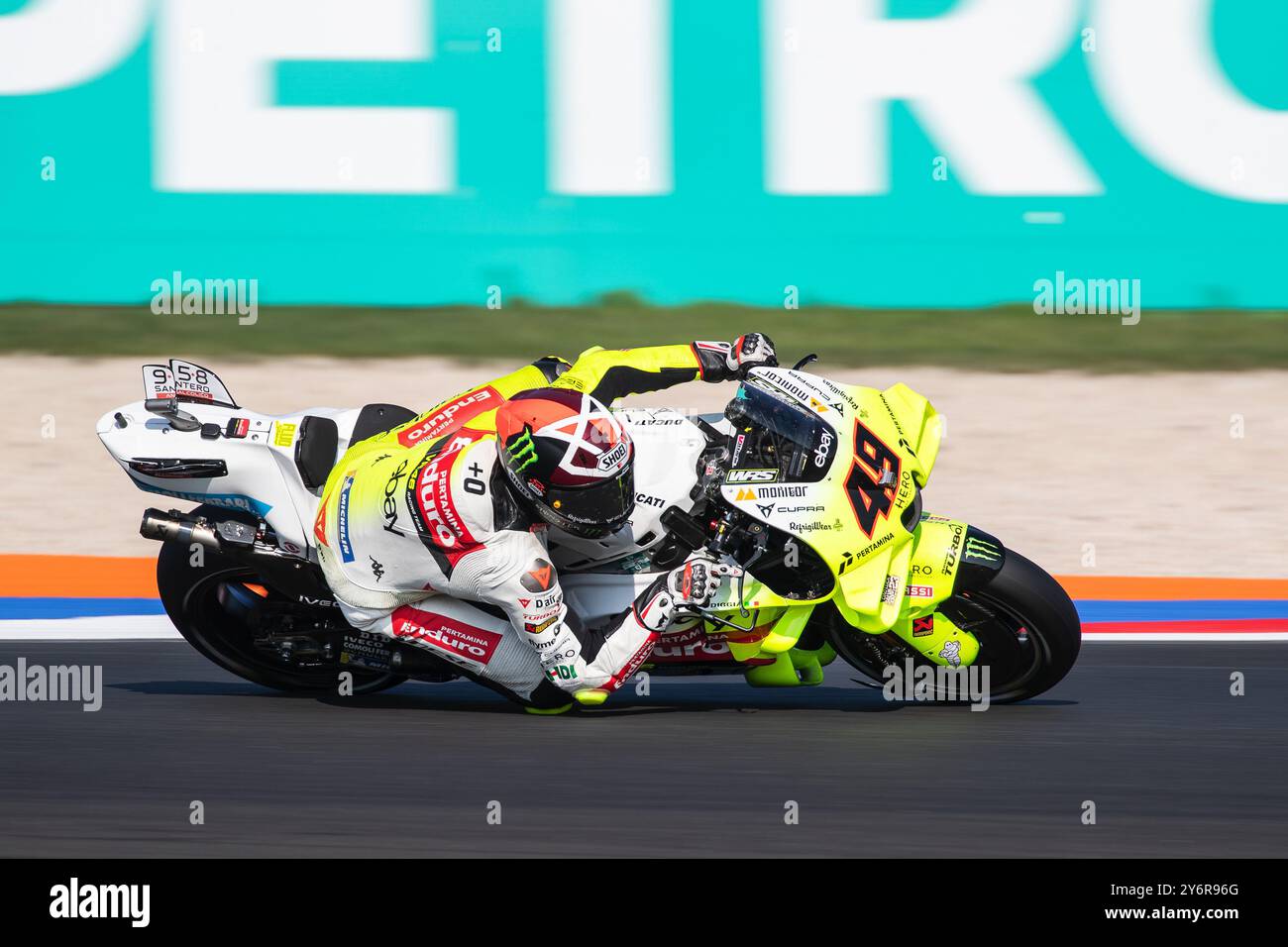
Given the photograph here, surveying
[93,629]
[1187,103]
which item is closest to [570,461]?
[93,629]

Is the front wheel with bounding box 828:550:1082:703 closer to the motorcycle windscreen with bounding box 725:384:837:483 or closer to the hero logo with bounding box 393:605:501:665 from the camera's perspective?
the motorcycle windscreen with bounding box 725:384:837:483

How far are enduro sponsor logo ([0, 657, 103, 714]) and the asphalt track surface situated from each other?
80 mm

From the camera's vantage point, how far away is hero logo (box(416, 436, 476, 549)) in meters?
4.62

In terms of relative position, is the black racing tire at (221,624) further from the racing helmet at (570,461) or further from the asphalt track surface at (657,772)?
the racing helmet at (570,461)

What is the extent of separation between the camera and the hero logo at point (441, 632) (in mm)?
4922

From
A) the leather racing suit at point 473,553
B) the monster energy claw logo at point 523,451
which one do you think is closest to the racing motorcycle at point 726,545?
the leather racing suit at point 473,553

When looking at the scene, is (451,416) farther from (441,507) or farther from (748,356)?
(748,356)

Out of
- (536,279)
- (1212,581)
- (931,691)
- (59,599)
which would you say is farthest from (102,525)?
(1212,581)

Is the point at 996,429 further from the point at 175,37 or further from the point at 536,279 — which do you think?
the point at 175,37

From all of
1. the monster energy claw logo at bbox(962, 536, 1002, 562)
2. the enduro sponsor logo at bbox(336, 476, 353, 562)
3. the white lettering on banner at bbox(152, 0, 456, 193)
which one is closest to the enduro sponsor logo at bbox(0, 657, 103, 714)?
the enduro sponsor logo at bbox(336, 476, 353, 562)

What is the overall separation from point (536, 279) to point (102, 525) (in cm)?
329

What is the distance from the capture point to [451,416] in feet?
16.7

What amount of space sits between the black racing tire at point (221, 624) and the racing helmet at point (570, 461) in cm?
109

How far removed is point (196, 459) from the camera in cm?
496
